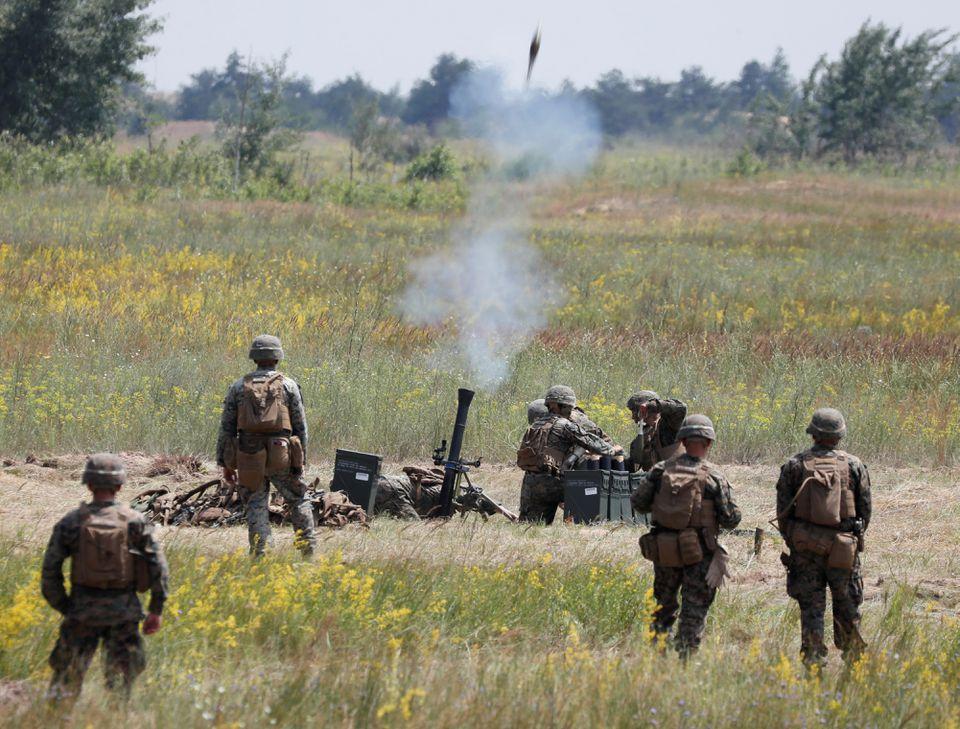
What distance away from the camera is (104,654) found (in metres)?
5.88

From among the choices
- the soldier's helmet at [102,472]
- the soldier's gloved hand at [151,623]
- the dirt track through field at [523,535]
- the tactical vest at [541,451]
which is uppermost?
the soldier's helmet at [102,472]

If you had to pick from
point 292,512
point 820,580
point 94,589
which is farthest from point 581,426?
point 94,589

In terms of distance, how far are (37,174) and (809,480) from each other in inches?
1185

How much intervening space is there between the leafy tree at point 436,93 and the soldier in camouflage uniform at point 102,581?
13.5 metres

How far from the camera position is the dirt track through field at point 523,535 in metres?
9.63

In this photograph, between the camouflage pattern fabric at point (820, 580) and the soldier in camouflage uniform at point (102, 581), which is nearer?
the soldier in camouflage uniform at point (102, 581)

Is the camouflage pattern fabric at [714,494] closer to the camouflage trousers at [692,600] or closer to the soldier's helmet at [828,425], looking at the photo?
the camouflage trousers at [692,600]

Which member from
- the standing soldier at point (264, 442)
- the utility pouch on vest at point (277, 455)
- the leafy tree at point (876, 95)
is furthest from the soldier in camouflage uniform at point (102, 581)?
the leafy tree at point (876, 95)

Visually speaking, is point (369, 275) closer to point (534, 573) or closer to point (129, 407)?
point (129, 407)

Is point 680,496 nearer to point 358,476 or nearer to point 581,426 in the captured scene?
point 581,426

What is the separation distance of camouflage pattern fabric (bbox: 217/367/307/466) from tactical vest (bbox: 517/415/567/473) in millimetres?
2707

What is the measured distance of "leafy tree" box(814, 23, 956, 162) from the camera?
61219 mm

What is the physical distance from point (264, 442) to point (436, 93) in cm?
3179

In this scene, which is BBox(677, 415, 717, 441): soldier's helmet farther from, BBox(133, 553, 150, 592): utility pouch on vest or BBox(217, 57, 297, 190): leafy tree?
BBox(217, 57, 297, 190): leafy tree
